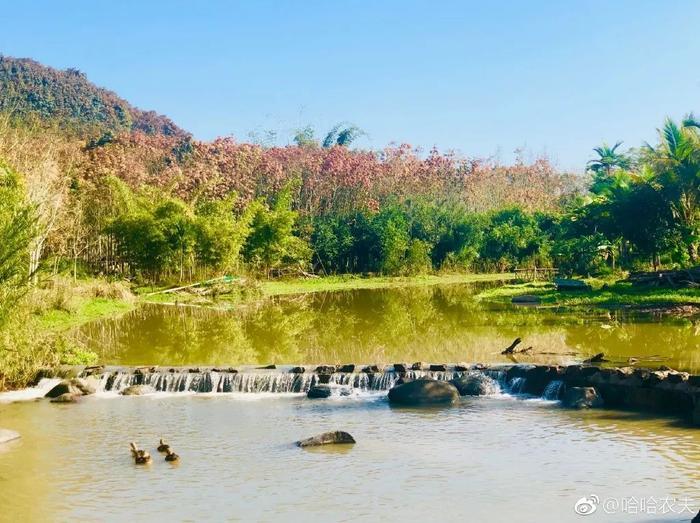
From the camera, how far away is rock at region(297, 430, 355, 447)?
408 inches

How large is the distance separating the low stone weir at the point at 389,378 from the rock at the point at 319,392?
31 cm

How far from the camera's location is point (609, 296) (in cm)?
2578

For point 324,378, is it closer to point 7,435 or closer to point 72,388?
point 72,388

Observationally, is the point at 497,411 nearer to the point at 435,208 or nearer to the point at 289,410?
the point at 289,410

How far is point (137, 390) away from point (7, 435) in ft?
12.5

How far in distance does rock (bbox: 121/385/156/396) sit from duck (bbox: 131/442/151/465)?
484 cm

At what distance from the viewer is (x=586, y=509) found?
7848mm

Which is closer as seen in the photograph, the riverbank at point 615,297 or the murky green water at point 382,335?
the murky green water at point 382,335

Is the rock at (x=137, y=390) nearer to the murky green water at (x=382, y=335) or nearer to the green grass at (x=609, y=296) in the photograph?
the murky green water at (x=382, y=335)

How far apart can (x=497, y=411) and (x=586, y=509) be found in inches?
179

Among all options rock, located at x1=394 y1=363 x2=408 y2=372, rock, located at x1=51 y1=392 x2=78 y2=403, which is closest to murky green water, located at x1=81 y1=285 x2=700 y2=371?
rock, located at x1=394 y1=363 x2=408 y2=372

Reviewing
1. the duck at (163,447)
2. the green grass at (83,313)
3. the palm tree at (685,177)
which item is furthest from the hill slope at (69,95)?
the duck at (163,447)

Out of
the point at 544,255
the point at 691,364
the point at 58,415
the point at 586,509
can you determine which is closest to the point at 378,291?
the point at 544,255

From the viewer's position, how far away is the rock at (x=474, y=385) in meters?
13.8
